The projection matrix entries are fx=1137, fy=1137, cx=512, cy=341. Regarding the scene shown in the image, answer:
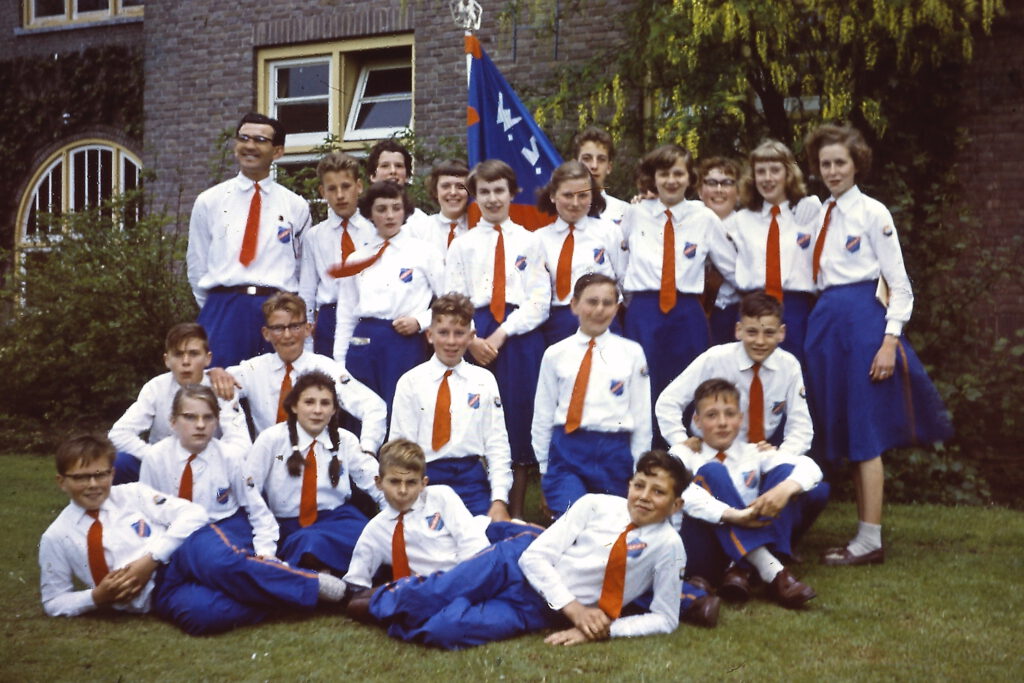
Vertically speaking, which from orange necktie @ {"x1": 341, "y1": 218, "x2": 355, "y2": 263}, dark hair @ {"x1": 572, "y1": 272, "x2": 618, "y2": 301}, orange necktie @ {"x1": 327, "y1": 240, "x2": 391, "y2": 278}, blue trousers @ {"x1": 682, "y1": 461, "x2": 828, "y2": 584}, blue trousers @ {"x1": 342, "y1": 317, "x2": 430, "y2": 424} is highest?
orange necktie @ {"x1": 341, "y1": 218, "x2": 355, "y2": 263}

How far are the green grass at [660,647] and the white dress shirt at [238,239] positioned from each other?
1708 mm

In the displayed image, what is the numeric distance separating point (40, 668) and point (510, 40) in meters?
7.95

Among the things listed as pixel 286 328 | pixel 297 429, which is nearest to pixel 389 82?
pixel 286 328

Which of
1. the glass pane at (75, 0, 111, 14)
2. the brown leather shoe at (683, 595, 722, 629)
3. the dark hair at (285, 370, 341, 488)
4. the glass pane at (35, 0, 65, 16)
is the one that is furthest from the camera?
the glass pane at (35, 0, 65, 16)

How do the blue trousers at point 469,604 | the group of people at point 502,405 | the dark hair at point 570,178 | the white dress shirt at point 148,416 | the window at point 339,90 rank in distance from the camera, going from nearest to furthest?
the blue trousers at point 469,604, the group of people at point 502,405, the white dress shirt at point 148,416, the dark hair at point 570,178, the window at point 339,90

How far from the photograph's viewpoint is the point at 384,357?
5.66 m

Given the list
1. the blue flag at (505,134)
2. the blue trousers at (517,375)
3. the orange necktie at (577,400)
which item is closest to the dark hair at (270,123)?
the blue trousers at (517,375)

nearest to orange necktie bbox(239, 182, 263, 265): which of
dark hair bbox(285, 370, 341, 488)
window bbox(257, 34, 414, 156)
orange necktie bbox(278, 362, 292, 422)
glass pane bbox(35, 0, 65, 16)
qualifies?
orange necktie bbox(278, 362, 292, 422)

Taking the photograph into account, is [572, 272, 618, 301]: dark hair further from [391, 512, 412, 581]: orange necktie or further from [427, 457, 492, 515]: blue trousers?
[391, 512, 412, 581]: orange necktie

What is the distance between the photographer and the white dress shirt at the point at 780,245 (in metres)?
5.35

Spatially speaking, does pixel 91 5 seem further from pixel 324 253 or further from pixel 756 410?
pixel 756 410

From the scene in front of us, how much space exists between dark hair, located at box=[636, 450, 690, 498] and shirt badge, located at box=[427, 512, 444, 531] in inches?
34.1

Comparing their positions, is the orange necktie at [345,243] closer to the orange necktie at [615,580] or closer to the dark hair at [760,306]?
the dark hair at [760,306]

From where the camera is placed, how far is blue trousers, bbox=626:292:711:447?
5.44m
